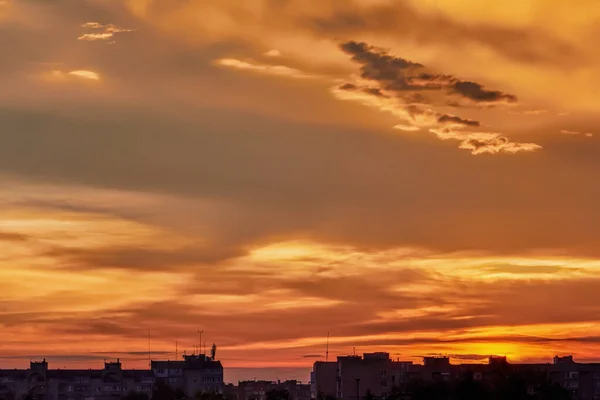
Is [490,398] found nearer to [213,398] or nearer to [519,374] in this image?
[519,374]

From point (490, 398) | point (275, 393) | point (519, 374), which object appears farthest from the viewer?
point (275, 393)

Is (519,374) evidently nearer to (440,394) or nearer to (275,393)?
(440,394)

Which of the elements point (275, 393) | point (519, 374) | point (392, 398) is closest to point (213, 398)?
point (275, 393)

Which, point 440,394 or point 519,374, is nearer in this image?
point 440,394

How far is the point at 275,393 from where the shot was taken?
199875mm

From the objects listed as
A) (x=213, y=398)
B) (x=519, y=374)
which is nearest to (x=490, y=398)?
(x=519, y=374)

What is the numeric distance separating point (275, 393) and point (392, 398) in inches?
1328

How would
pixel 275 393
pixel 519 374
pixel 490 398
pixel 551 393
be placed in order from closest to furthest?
1. pixel 490 398
2. pixel 551 393
3. pixel 519 374
4. pixel 275 393

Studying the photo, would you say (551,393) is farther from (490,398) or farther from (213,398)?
(213,398)

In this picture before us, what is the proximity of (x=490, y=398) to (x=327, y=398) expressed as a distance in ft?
110

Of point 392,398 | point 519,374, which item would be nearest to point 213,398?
point 392,398

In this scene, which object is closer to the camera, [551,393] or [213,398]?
[551,393]

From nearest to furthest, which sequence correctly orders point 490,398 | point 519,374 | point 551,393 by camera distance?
point 490,398 < point 551,393 < point 519,374

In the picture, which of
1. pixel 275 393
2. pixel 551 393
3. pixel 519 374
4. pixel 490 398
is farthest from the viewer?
pixel 275 393
